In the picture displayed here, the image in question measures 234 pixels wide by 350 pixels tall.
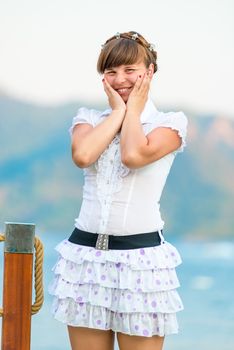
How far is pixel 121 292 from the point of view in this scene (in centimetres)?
235

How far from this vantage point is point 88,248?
7.87 feet

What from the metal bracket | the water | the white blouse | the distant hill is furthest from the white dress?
the distant hill

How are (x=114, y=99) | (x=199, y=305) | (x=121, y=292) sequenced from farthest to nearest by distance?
(x=199, y=305) → (x=114, y=99) → (x=121, y=292)

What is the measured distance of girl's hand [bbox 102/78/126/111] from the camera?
245 centimetres

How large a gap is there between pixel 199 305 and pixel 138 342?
4954 mm

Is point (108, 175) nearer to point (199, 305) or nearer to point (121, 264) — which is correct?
point (121, 264)

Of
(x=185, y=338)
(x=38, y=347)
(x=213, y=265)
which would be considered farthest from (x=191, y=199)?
(x=38, y=347)

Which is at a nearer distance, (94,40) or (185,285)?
(185,285)

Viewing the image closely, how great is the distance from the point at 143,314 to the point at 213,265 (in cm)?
681

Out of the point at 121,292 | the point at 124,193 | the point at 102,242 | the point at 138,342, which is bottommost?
the point at 138,342

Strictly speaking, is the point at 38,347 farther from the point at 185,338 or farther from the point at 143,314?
the point at 143,314

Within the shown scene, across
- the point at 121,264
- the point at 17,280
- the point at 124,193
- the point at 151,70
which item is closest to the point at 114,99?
the point at 151,70

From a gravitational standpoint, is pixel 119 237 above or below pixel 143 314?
above

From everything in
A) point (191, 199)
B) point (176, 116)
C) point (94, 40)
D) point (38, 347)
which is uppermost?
point (94, 40)
